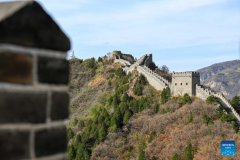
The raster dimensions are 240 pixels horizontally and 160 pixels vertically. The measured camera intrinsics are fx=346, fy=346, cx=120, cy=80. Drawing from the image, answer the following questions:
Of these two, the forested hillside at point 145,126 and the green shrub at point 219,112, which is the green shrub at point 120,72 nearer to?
the forested hillside at point 145,126

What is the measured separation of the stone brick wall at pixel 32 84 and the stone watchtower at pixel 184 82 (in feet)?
157

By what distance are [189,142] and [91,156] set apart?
16469 mm

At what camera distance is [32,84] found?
3354 mm

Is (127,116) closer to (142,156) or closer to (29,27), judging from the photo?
(142,156)

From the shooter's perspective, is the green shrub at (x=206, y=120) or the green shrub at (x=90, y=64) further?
the green shrub at (x=90, y=64)

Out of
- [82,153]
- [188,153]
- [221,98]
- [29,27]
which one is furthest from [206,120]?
[29,27]

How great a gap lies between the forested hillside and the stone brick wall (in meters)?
37.3

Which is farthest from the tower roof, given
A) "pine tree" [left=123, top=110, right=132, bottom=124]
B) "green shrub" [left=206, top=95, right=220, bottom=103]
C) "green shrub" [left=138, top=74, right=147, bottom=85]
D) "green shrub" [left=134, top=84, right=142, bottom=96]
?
"green shrub" [left=138, top=74, right=147, bottom=85]

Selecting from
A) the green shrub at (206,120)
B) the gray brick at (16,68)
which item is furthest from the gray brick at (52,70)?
the green shrub at (206,120)

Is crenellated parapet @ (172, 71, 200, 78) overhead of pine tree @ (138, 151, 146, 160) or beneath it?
overhead

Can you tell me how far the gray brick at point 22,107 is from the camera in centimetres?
313

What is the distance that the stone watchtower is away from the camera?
165ft

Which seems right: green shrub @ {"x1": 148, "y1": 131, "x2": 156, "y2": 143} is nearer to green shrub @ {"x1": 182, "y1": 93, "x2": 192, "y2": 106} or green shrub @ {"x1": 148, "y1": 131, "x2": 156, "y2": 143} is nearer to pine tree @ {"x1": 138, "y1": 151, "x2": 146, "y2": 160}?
pine tree @ {"x1": 138, "y1": 151, "x2": 146, "y2": 160}

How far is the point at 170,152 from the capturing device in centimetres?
4459
